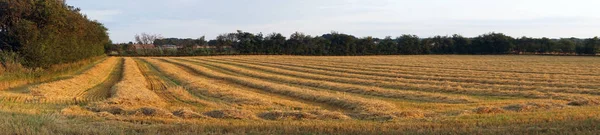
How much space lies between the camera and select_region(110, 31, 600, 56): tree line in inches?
4363

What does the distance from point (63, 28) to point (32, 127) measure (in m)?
36.6

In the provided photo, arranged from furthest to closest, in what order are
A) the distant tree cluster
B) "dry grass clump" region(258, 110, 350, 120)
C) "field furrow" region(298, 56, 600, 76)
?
"field furrow" region(298, 56, 600, 76)
the distant tree cluster
"dry grass clump" region(258, 110, 350, 120)

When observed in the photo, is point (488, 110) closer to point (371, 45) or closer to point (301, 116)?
point (301, 116)

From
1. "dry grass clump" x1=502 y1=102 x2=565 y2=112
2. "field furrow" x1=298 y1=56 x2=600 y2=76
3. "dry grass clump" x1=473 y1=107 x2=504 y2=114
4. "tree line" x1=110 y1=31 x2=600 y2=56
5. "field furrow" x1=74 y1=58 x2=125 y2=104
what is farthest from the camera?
"tree line" x1=110 y1=31 x2=600 y2=56

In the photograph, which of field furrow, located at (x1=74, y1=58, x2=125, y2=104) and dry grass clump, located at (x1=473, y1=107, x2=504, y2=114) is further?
field furrow, located at (x1=74, y1=58, x2=125, y2=104)

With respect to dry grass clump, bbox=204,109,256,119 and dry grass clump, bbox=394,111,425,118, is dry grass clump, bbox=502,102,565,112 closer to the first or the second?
dry grass clump, bbox=394,111,425,118

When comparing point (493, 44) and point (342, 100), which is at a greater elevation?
point (493, 44)

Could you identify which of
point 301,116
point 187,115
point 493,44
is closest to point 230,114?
point 187,115

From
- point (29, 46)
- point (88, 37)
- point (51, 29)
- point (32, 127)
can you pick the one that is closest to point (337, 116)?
point (32, 127)

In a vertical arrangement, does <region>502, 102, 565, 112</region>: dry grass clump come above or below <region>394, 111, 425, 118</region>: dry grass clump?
below

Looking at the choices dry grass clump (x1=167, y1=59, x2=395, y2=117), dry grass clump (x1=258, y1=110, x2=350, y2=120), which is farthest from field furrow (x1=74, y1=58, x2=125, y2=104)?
dry grass clump (x1=258, y1=110, x2=350, y2=120)

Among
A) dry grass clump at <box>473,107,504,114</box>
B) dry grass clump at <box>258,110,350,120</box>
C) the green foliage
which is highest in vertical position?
the green foliage

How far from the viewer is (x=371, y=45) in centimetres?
11969

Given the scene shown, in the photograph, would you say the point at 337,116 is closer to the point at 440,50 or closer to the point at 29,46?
the point at 29,46
